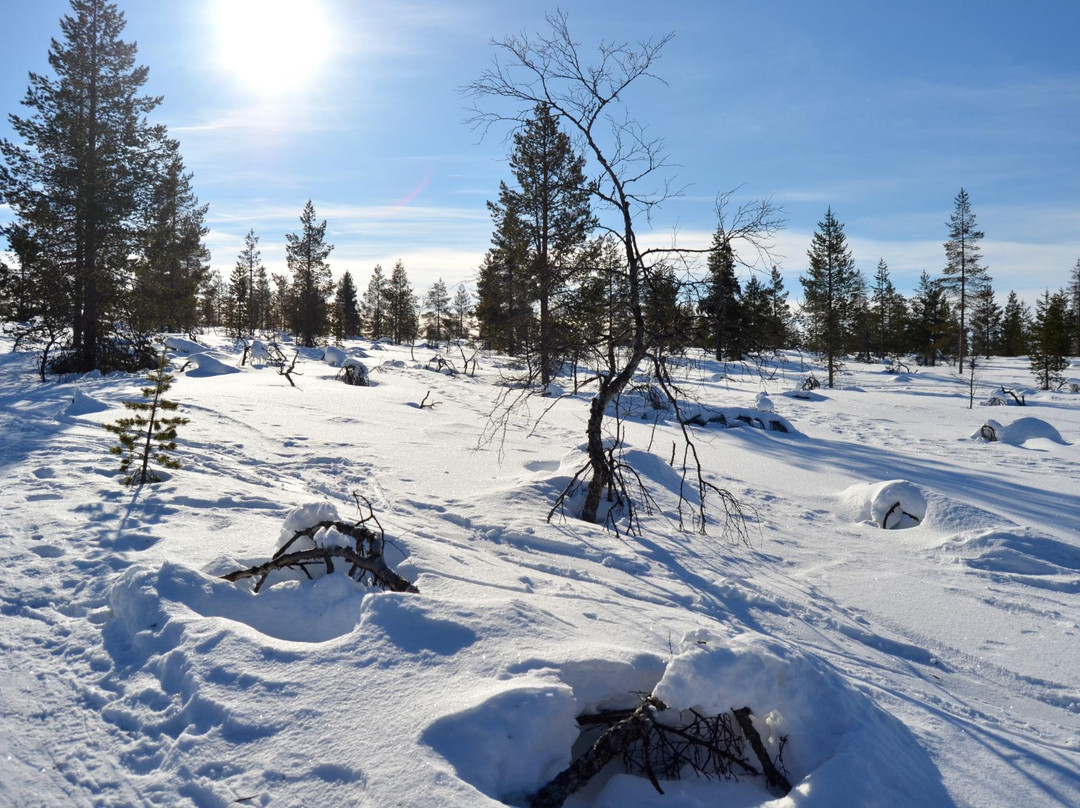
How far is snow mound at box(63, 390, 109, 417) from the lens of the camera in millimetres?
8289

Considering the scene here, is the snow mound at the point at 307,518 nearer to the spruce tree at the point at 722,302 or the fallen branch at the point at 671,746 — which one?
the fallen branch at the point at 671,746

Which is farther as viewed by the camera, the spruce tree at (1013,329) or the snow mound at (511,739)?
the spruce tree at (1013,329)

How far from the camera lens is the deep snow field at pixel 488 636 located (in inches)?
79.4

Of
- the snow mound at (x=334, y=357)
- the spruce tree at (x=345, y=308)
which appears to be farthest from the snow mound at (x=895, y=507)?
the spruce tree at (x=345, y=308)

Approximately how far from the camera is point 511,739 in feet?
6.64

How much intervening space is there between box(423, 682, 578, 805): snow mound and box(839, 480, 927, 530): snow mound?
5.86 m

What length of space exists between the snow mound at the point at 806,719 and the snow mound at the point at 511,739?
392 millimetres

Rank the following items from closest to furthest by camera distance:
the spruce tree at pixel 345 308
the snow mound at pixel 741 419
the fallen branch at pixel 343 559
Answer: the fallen branch at pixel 343 559 → the snow mound at pixel 741 419 → the spruce tree at pixel 345 308

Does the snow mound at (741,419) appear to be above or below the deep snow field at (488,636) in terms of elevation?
Result: above

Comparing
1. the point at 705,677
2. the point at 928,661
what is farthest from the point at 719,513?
the point at 705,677

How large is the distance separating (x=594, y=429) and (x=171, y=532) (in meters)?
3.51

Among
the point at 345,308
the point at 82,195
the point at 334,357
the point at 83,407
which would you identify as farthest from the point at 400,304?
the point at 83,407

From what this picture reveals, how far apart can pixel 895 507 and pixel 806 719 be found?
17.2 ft

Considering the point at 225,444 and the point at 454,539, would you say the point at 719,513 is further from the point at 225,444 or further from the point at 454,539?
the point at 225,444
